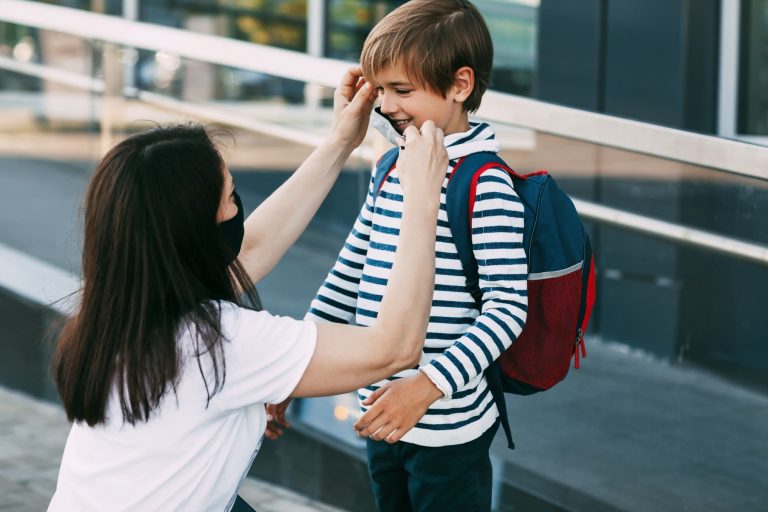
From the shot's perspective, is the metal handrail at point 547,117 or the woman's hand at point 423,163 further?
the metal handrail at point 547,117

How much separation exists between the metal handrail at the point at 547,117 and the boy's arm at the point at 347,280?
0.86m

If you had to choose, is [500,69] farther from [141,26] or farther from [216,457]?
[216,457]

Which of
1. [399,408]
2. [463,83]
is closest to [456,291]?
[399,408]

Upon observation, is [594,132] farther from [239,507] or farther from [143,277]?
[143,277]

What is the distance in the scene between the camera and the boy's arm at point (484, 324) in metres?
1.95

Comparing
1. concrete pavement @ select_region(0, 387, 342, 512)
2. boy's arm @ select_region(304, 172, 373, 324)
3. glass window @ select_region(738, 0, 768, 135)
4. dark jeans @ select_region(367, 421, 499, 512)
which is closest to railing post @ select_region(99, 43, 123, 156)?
concrete pavement @ select_region(0, 387, 342, 512)

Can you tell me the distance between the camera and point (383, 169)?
7.52 ft

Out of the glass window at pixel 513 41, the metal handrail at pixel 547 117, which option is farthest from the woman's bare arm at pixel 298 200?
the glass window at pixel 513 41

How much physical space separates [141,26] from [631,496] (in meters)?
3.08

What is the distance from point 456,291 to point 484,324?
0.15 m

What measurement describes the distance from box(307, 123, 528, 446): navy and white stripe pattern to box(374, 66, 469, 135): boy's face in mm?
47

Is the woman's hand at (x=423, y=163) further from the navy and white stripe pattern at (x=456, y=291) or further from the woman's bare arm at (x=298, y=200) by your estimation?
the woman's bare arm at (x=298, y=200)

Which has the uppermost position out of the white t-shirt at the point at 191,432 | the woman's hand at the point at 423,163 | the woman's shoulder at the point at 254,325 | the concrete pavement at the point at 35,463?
the woman's hand at the point at 423,163

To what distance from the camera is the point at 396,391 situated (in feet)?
6.41
